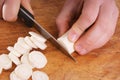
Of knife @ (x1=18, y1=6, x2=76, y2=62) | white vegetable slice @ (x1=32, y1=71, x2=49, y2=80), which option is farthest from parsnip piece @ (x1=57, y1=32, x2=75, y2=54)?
white vegetable slice @ (x1=32, y1=71, x2=49, y2=80)

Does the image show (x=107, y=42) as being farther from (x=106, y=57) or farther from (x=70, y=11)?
(x=70, y=11)

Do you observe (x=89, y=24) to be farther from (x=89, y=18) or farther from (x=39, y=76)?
(x=39, y=76)

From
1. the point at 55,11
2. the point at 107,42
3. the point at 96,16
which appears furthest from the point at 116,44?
the point at 55,11

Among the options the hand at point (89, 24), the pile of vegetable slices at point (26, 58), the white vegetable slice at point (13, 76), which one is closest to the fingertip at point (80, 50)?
the hand at point (89, 24)

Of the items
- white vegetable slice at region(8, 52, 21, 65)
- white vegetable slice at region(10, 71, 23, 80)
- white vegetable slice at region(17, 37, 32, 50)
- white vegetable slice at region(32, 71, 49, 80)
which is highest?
white vegetable slice at region(17, 37, 32, 50)

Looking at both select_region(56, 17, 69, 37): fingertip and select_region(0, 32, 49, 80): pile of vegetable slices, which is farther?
select_region(56, 17, 69, 37): fingertip

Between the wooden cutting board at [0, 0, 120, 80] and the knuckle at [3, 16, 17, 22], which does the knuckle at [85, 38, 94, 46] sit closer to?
the wooden cutting board at [0, 0, 120, 80]
